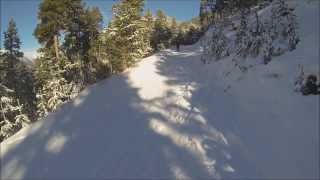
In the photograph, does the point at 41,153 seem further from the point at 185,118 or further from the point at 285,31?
the point at 285,31

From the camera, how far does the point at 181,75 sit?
2192 cm

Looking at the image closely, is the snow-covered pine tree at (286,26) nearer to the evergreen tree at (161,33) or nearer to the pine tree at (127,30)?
the pine tree at (127,30)

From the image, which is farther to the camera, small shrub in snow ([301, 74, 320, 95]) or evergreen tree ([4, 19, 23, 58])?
evergreen tree ([4, 19, 23, 58])

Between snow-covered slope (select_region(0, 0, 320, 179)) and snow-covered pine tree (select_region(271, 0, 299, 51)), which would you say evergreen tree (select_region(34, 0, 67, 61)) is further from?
snow-covered pine tree (select_region(271, 0, 299, 51))

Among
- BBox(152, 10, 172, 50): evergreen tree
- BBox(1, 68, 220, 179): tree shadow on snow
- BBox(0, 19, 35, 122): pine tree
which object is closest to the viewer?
BBox(1, 68, 220, 179): tree shadow on snow

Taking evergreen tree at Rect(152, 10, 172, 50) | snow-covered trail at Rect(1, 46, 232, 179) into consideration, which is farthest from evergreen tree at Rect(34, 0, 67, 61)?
evergreen tree at Rect(152, 10, 172, 50)

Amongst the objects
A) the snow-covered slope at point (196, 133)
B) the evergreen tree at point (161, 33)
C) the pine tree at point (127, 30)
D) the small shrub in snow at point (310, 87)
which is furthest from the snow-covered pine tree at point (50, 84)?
the evergreen tree at point (161, 33)

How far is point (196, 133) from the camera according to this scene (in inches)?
465

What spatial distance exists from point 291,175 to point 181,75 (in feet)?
44.9

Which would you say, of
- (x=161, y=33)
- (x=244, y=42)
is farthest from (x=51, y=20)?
(x=161, y=33)

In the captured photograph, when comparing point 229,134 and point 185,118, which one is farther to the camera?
point 185,118

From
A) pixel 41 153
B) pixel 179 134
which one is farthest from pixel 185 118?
pixel 41 153

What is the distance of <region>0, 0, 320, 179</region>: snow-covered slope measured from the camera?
31.5 feet

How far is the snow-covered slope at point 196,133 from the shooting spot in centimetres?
960
